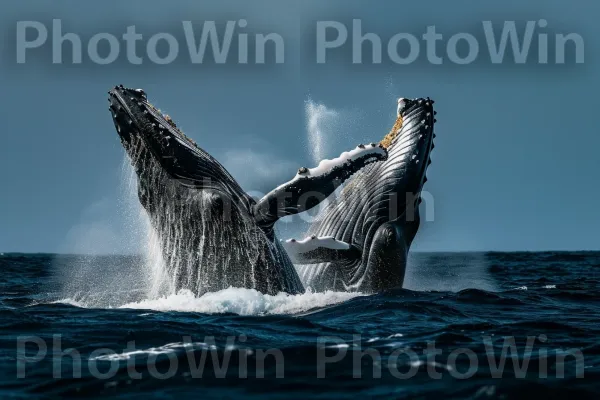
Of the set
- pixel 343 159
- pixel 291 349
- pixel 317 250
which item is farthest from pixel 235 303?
pixel 291 349

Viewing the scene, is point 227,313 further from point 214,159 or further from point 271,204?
point 214,159

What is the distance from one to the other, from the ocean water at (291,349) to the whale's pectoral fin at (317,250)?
697 mm

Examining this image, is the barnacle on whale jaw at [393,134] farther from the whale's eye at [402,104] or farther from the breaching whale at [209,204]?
the breaching whale at [209,204]

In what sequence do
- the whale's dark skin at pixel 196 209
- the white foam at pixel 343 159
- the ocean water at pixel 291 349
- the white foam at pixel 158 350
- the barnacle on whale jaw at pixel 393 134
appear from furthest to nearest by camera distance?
the barnacle on whale jaw at pixel 393 134 → the whale's dark skin at pixel 196 209 → the white foam at pixel 343 159 → the white foam at pixel 158 350 → the ocean water at pixel 291 349

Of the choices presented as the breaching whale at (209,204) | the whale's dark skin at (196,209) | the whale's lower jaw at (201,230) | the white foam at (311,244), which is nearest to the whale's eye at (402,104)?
the breaching whale at (209,204)

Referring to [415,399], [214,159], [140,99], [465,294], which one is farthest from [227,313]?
[465,294]

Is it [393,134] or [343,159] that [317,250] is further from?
[393,134]

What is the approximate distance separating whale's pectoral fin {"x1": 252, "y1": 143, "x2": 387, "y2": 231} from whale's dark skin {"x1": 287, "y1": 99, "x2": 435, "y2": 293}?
1.99 metres

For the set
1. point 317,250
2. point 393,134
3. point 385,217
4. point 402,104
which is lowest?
point 317,250

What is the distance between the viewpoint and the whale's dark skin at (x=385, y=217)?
11789 mm

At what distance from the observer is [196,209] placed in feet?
32.6

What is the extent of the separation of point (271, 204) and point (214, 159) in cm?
133

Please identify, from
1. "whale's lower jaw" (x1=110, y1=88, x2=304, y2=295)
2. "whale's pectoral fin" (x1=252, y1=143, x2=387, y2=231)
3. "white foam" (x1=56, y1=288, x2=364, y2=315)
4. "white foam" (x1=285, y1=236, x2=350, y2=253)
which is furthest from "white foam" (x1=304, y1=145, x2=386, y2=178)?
"white foam" (x1=56, y1=288, x2=364, y2=315)

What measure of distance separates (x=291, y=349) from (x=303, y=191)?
3.20m
